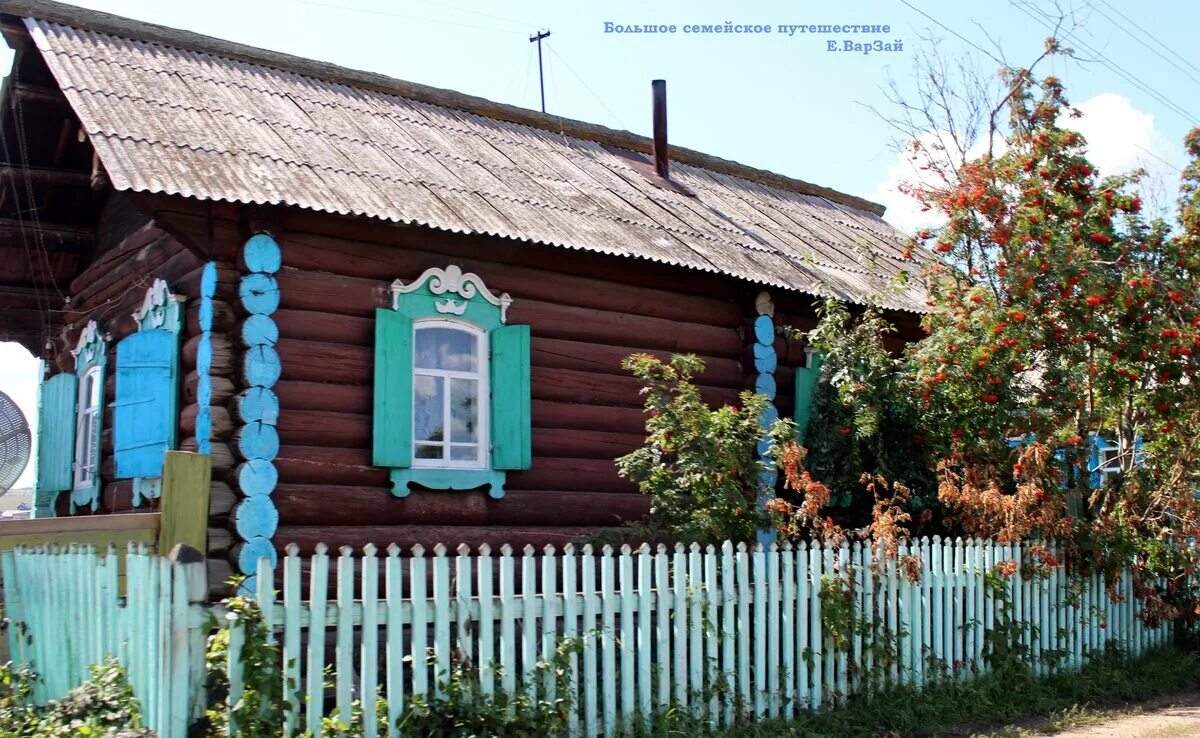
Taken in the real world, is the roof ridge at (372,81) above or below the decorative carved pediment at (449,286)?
above

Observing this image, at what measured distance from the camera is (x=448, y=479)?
9.68 metres

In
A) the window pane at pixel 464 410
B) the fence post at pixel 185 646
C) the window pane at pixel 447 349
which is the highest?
the window pane at pixel 447 349

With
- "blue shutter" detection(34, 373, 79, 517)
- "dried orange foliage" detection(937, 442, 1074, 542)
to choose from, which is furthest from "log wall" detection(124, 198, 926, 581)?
"blue shutter" detection(34, 373, 79, 517)

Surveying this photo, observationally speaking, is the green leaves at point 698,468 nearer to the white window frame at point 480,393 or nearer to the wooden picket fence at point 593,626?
the wooden picket fence at point 593,626

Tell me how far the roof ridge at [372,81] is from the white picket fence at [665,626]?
19.8 feet

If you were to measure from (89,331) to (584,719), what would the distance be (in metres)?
7.22

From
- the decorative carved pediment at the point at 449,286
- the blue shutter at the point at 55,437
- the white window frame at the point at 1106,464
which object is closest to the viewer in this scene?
the decorative carved pediment at the point at 449,286

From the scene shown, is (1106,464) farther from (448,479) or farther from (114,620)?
(114,620)

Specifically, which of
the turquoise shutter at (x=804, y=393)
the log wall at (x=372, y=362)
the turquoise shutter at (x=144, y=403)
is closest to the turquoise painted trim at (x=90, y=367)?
the turquoise shutter at (x=144, y=403)

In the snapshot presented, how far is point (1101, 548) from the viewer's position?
1018cm

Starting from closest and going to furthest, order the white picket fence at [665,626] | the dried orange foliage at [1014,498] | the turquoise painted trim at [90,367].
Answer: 1. the white picket fence at [665,626]
2. the dried orange foliage at [1014,498]
3. the turquoise painted trim at [90,367]

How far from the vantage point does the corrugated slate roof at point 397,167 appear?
8953 mm

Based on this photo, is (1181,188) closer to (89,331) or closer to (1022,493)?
Answer: (1022,493)

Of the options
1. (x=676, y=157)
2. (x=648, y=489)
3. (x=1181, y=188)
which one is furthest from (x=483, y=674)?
(x=676, y=157)
